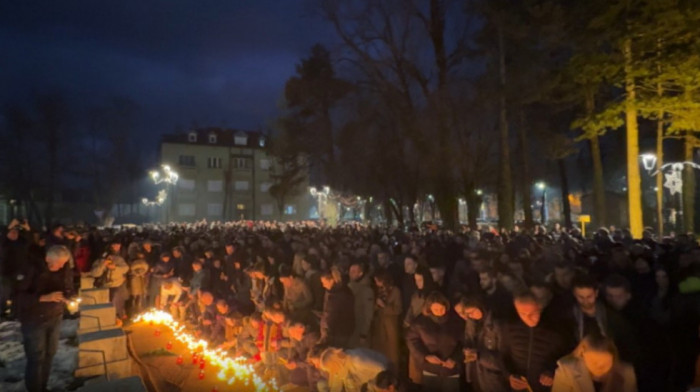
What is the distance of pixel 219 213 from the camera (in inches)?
2351

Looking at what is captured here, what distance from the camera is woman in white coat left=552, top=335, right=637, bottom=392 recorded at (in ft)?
11.1

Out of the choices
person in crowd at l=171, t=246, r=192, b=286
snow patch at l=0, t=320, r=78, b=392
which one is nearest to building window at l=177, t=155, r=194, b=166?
person in crowd at l=171, t=246, r=192, b=286

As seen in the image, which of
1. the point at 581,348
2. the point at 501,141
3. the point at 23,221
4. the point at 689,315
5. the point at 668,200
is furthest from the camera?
the point at 668,200

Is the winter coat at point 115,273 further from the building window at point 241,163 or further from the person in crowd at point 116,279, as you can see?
the building window at point 241,163

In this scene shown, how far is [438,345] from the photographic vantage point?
16.9 feet

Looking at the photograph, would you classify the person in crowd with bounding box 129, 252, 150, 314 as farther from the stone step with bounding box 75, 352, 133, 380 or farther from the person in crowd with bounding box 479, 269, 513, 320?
the person in crowd with bounding box 479, 269, 513, 320

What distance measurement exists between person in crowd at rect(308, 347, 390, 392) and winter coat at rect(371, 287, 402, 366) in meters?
2.06

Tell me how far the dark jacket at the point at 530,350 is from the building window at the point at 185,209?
57.1m

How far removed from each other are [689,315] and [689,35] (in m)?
12.9

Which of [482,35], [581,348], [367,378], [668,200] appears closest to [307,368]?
[367,378]

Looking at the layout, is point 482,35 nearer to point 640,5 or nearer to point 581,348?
point 640,5

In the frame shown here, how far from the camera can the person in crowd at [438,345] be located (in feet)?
16.8

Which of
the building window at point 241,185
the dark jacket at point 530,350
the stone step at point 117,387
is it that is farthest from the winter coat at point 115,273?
the building window at point 241,185

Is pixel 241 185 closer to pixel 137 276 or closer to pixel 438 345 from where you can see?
pixel 137 276
